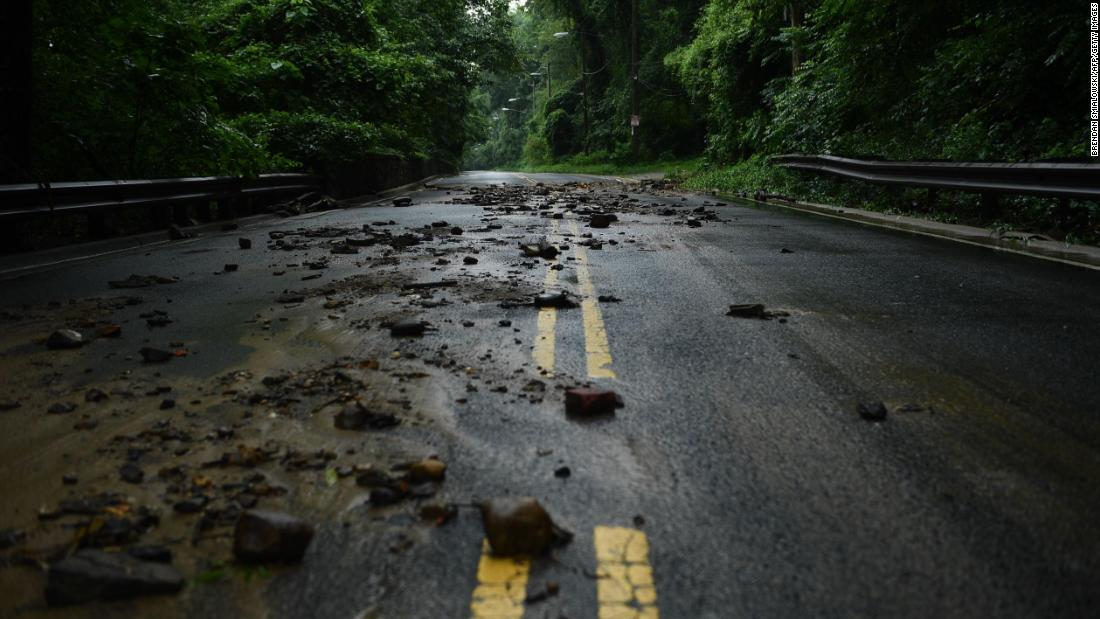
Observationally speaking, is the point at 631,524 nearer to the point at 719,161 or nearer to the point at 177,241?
the point at 177,241

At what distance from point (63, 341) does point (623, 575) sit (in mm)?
3890

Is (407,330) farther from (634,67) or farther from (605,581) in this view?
(634,67)

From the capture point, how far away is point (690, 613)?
6.66 ft

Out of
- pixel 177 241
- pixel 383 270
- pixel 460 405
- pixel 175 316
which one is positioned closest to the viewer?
pixel 460 405

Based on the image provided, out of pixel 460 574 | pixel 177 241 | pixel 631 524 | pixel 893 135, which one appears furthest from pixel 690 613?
pixel 893 135

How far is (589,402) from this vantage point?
3438 mm

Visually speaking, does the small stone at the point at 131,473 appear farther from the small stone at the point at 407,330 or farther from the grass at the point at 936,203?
the grass at the point at 936,203

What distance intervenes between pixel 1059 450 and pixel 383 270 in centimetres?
565

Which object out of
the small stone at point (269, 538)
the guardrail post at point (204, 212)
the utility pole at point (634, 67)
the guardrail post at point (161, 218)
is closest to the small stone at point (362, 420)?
the small stone at point (269, 538)

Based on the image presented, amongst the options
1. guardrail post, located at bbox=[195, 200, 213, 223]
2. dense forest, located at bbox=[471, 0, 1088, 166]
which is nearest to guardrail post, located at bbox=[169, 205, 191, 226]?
guardrail post, located at bbox=[195, 200, 213, 223]

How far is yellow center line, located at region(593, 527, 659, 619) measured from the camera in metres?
2.04

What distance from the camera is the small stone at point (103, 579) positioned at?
2.09 meters

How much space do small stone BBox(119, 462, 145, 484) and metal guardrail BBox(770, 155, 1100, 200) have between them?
30.1ft

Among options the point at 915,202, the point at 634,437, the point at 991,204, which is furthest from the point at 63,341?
the point at 915,202
